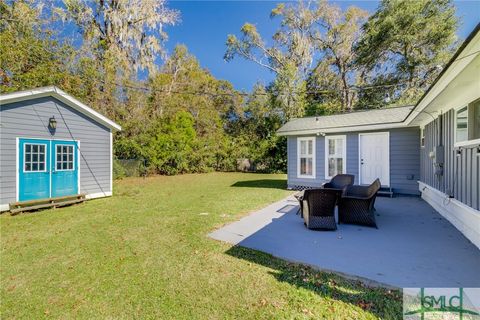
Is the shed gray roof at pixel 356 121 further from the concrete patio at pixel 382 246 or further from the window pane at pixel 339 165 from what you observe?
the concrete patio at pixel 382 246

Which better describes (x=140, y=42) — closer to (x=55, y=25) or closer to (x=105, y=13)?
(x=105, y=13)

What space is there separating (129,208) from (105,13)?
1369cm

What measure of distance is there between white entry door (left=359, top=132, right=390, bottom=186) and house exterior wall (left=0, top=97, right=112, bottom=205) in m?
9.42

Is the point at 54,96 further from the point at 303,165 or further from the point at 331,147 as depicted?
the point at 331,147

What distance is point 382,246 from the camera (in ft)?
11.7

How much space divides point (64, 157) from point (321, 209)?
794 centimetres

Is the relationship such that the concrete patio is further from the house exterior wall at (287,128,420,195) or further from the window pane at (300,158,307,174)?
the window pane at (300,158,307,174)

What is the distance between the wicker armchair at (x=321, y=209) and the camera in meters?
4.31

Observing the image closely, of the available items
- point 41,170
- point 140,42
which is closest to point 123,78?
point 140,42

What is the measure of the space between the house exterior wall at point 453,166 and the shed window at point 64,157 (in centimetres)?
1002

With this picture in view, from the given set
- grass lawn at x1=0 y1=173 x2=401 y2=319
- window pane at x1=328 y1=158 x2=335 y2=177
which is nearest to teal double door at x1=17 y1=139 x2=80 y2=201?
grass lawn at x1=0 y1=173 x2=401 y2=319

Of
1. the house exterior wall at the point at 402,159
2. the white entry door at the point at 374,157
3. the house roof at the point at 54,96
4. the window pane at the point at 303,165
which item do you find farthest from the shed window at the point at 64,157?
the white entry door at the point at 374,157

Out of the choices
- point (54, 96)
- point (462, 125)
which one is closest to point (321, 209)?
point (462, 125)

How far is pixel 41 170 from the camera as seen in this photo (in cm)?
695
